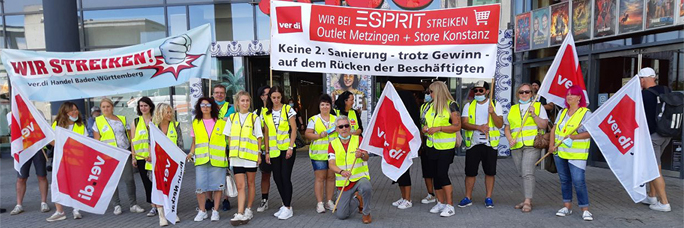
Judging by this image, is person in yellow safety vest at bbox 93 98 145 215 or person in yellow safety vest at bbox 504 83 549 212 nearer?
person in yellow safety vest at bbox 504 83 549 212

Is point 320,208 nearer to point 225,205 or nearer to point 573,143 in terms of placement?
point 225,205

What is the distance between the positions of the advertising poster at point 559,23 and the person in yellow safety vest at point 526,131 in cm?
474

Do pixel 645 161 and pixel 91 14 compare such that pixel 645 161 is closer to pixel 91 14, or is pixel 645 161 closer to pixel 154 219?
pixel 154 219

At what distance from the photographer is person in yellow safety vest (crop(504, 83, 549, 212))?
488 cm

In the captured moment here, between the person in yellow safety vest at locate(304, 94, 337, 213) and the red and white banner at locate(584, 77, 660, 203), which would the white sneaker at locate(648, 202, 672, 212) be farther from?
the person in yellow safety vest at locate(304, 94, 337, 213)

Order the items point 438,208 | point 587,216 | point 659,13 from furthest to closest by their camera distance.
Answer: point 659,13 → point 438,208 → point 587,216

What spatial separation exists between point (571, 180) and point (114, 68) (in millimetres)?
6021

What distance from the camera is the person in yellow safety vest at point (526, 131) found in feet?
16.0

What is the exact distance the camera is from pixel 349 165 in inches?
186

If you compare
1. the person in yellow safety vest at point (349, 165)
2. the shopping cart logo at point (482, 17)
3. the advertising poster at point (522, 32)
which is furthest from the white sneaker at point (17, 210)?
the advertising poster at point (522, 32)

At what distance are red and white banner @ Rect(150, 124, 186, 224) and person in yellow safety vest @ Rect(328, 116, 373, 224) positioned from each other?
1.89 metres

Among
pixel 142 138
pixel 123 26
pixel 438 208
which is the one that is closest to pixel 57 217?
pixel 142 138

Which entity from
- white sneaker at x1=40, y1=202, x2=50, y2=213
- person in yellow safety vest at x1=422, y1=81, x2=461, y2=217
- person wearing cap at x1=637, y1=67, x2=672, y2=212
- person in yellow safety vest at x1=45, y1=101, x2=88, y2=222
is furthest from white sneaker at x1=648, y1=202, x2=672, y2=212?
white sneaker at x1=40, y1=202, x2=50, y2=213

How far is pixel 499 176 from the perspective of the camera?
7645 millimetres
